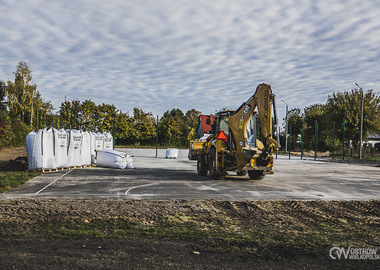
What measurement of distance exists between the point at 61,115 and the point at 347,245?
46123mm

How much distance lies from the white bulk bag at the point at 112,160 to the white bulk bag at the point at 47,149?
292cm

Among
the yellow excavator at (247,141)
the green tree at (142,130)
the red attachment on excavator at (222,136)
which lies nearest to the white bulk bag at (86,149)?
the yellow excavator at (247,141)

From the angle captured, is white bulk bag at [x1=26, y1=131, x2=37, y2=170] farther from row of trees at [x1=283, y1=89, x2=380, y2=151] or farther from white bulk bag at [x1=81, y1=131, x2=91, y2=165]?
row of trees at [x1=283, y1=89, x2=380, y2=151]

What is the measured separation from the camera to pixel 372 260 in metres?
4.65

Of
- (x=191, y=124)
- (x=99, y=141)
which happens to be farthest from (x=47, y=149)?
(x=191, y=124)

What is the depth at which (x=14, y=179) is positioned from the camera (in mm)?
12008

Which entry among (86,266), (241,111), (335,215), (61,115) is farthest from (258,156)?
(61,115)

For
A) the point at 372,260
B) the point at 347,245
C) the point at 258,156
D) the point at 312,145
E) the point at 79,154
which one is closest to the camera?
the point at 372,260

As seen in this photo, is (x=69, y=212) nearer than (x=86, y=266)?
No

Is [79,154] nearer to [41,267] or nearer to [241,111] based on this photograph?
[241,111]

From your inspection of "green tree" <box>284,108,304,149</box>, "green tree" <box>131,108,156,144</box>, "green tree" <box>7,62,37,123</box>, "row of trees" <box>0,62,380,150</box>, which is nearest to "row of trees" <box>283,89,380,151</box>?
"row of trees" <box>0,62,380,150</box>

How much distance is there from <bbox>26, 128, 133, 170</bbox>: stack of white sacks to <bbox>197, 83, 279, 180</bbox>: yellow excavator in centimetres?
590

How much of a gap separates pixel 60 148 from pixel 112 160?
272 cm

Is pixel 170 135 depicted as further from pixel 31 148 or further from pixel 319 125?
pixel 31 148
